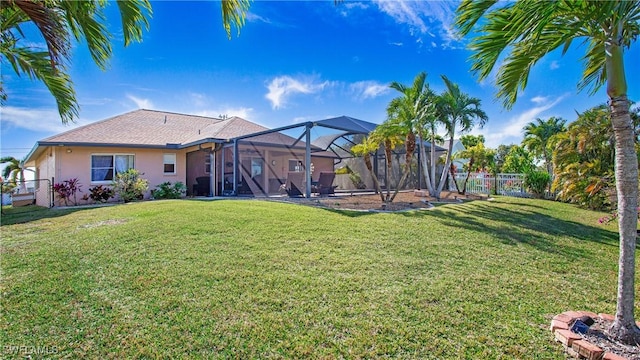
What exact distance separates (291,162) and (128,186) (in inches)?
380

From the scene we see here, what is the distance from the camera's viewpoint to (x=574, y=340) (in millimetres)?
2484

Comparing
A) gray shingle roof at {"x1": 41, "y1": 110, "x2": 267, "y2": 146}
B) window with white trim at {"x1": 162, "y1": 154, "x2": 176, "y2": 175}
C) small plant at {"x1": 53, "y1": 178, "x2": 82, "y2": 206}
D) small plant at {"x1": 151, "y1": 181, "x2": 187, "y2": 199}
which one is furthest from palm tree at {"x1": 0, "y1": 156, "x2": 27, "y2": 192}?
small plant at {"x1": 151, "y1": 181, "x2": 187, "y2": 199}

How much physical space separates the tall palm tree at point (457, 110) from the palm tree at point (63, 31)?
37.6ft

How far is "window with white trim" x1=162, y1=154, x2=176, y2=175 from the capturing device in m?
16.1

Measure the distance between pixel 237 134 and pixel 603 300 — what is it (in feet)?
55.1

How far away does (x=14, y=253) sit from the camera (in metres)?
5.02

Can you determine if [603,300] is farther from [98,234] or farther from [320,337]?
[98,234]

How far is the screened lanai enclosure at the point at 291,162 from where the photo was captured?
13474 millimetres

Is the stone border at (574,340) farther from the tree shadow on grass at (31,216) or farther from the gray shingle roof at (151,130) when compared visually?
the gray shingle roof at (151,130)

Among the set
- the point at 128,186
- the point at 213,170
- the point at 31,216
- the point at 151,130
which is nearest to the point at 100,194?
the point at 128,186

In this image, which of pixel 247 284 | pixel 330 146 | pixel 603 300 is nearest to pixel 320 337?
pixel 247 284

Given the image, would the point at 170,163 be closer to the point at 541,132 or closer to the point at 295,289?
the point at 295,289

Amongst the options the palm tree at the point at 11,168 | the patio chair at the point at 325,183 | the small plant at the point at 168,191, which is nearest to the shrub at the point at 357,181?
the patio chair at the point at 325,183

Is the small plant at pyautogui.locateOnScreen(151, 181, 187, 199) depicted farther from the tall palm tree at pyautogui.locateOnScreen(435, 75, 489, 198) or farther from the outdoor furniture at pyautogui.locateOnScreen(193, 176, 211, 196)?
the tall palm tree at pyautogui.locateOnScreen(435, 75, 489, 198)
